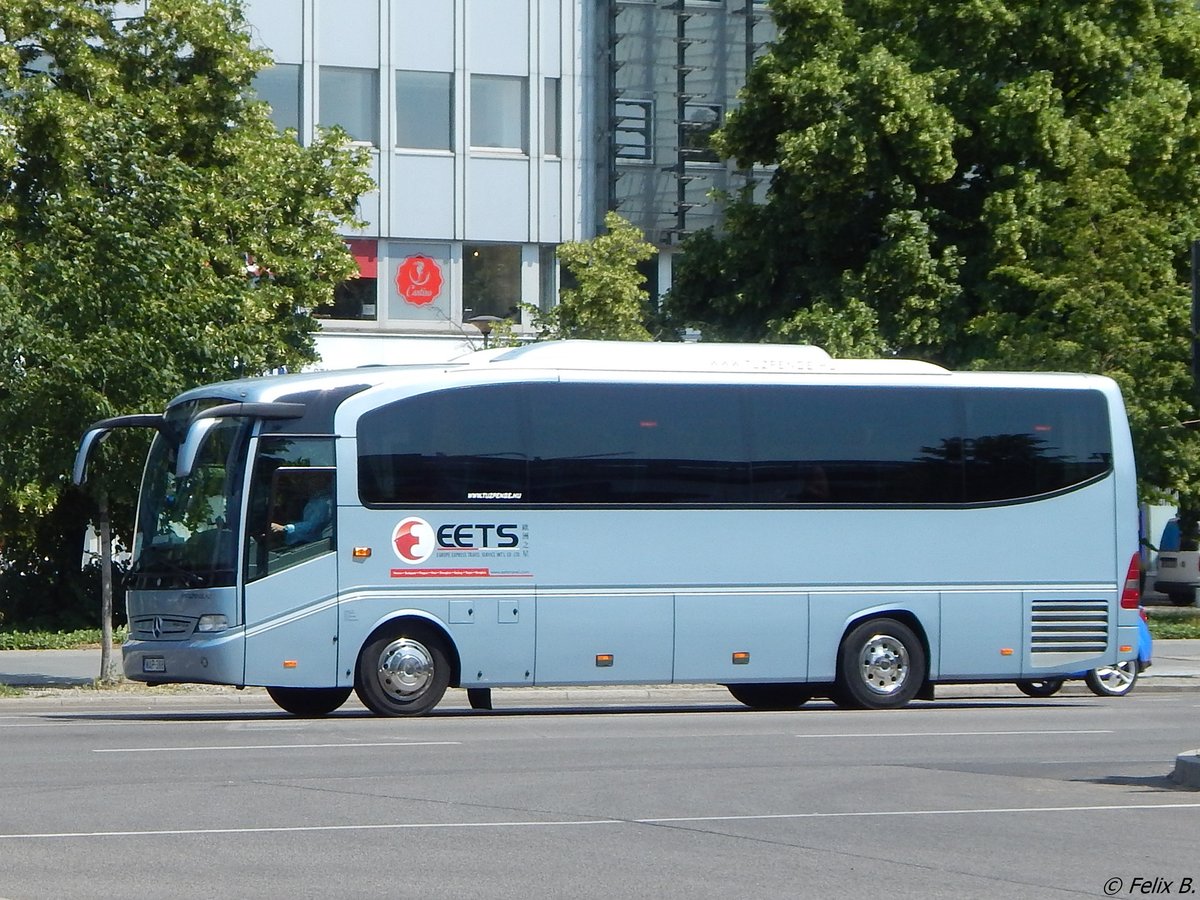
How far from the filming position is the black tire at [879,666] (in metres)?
19.8

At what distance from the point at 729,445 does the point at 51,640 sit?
42.9 feet

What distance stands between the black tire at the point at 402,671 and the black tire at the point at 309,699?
1056mm

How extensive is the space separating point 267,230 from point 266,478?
539 inches

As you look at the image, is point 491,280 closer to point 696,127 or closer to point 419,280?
point 419,280

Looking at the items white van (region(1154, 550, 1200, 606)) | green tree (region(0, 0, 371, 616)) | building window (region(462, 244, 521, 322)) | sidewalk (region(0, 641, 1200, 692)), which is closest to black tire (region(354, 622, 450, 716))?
sidewalk (region(0, 641, 1200, 692))

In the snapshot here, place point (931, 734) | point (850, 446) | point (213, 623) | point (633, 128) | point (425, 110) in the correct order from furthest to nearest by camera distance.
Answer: point (633, 128), point (425, 110), point (850, 446), point (213, 623), point (931, 734)

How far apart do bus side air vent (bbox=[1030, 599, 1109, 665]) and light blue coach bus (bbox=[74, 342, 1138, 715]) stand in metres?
0.03

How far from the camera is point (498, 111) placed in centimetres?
4466

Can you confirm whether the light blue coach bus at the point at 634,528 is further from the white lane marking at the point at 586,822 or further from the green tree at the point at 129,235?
the white lane marking at the point at 586,822

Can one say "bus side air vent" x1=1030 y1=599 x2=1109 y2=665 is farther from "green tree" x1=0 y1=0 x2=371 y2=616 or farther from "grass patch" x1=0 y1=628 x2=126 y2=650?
"grass patch" x1=0 y1=628 x2=126 y2=650

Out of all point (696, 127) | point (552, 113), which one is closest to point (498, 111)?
point (552, 113)

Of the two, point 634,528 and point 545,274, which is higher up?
point 545,274

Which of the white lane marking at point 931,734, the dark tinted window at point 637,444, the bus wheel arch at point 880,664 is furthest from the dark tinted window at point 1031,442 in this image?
the white lane marking at point 931,734

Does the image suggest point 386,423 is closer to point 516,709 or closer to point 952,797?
point 516,709
